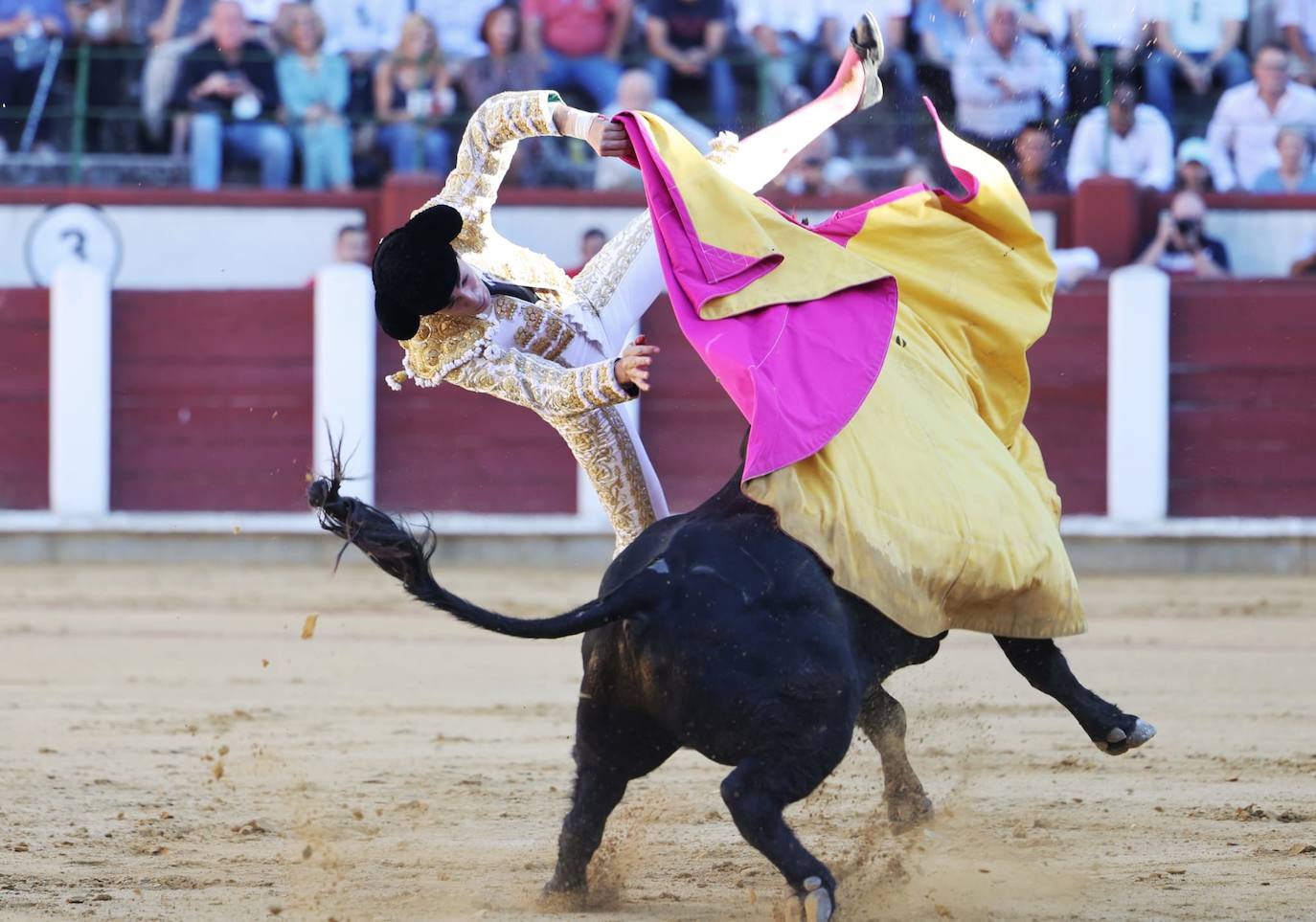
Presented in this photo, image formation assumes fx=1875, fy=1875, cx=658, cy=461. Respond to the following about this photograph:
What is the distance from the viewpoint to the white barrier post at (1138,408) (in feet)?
23.6

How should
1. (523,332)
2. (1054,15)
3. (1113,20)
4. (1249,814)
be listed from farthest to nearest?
1. (1113,20)
2. (1054,15)
3. (1249,814)
4. (523,332)

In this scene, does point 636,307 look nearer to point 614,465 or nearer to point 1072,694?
point 614,465

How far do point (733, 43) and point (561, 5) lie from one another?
737 mm

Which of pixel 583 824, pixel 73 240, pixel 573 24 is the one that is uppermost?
pixel 573 24

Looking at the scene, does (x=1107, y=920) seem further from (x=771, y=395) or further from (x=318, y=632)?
(x=318, y=632)

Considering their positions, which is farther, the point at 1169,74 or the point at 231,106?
the point at 231,106

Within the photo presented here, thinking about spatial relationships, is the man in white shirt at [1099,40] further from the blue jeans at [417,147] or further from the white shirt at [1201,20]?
the blue jeans at [417,147]

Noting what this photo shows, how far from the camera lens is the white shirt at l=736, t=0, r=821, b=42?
298 inches

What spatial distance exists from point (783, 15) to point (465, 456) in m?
2.23

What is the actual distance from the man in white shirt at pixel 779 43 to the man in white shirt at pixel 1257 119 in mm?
1536

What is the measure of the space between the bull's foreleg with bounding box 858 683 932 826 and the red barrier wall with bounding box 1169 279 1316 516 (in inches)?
175

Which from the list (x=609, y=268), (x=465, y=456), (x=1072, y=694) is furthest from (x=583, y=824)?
(x=465, y=456)

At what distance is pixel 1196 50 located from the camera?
748 centimetres

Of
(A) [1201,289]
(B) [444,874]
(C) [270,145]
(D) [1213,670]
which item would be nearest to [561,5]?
(C) [270,145]
